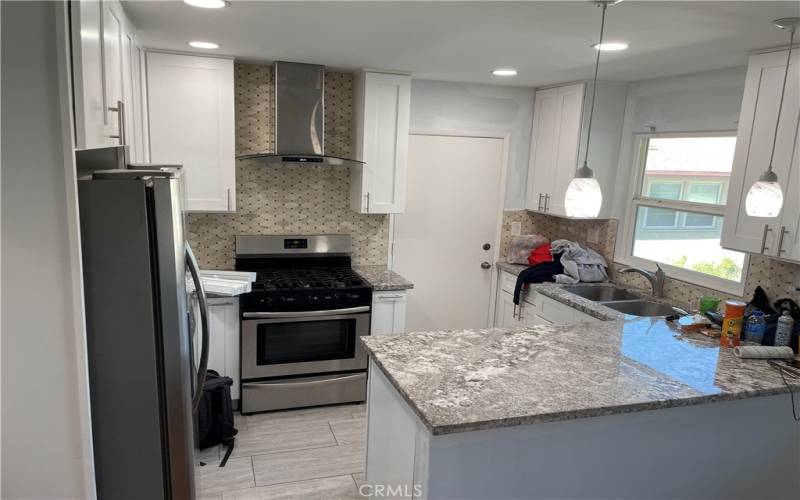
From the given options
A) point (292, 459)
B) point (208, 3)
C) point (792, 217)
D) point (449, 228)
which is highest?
point (208, 3)

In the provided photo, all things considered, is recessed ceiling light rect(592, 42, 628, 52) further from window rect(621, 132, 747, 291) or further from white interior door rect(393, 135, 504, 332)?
white interior door rect(393, 135, 504, 332)

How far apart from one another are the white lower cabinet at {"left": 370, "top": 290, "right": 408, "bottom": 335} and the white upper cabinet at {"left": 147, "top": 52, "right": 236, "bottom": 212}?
1.18 meters

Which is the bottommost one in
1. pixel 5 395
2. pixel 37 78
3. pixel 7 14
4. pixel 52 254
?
pixel 5 395

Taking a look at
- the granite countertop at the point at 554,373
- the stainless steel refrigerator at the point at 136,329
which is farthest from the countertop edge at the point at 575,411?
the stainless steel refrigerator at the point at 136,329

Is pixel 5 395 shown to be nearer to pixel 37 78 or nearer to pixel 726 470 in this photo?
pixel 37 78

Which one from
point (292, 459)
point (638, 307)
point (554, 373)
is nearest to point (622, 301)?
point (638, 307)

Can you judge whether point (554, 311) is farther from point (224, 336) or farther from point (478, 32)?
point (224, 336)

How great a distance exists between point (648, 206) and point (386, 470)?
277cm

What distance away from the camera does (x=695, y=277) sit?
11.1ft

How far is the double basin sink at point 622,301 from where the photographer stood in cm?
342

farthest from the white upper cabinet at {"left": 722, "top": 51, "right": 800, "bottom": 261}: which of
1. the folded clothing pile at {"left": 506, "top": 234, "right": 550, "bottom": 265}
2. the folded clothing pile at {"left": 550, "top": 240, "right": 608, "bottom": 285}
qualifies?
the folded clothing pile at {"left": 506, "top": 234, "right": 550, "bottom": 265}

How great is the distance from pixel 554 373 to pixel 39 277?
1.72m

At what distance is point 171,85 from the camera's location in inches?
129

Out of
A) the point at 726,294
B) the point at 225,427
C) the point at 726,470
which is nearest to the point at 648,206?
the point at 726,294
